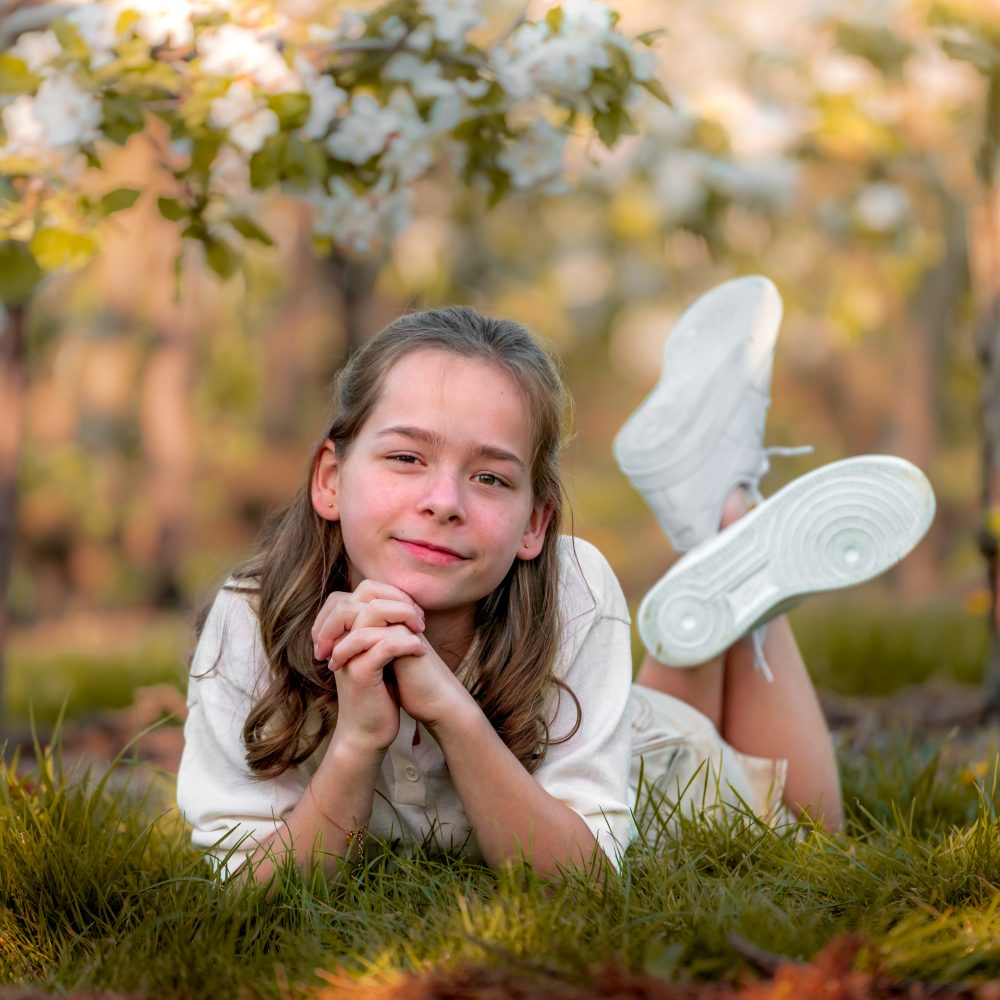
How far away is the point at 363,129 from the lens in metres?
2.75

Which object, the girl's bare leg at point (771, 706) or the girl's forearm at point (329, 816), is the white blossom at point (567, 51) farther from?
the girl's forearm at point (329, 816)

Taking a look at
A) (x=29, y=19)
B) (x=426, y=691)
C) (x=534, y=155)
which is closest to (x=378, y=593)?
(x=426, y=691)

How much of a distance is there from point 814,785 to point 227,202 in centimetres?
169

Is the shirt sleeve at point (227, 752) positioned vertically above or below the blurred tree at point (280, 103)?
below

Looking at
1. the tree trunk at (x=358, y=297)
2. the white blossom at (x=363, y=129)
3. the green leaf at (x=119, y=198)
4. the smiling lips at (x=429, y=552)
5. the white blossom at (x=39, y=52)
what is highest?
the white blossom at (x=39, y=52)

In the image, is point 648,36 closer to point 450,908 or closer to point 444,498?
point 444,498

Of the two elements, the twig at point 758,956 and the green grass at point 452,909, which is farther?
the green grass at point 452,909

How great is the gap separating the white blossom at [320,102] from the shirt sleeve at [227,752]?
3.26ft

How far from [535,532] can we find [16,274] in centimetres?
122

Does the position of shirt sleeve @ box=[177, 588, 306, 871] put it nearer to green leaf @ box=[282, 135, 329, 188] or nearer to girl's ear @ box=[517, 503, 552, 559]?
girl's ear @ box=[517, 503, 552, 559]

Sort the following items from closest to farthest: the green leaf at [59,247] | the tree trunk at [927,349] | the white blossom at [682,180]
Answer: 1. the green leaf at [59,247]
2. the white blossom at [682,180]
3. the tree trunk at [927,349]

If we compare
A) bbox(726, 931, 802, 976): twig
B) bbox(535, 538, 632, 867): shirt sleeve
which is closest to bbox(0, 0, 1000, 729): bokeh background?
bbox(535, 538, 632, 867): shirt sleeve

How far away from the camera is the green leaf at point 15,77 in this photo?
251cm

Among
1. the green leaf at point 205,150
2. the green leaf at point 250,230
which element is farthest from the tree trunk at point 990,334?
the green leaf at point 205,150
